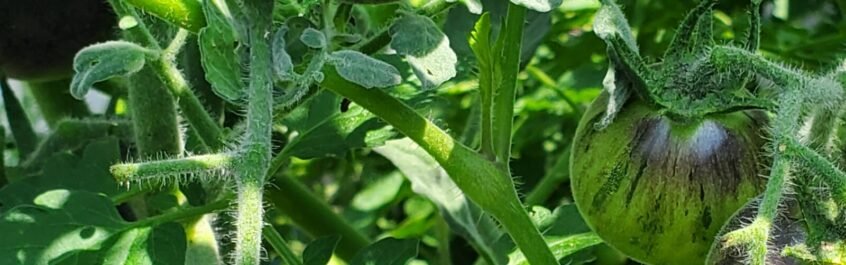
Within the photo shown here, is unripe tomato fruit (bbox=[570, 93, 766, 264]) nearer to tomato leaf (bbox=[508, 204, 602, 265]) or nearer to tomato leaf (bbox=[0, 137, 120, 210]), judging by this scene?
tomato leaf (bbox=[508, 204, 602, 265])

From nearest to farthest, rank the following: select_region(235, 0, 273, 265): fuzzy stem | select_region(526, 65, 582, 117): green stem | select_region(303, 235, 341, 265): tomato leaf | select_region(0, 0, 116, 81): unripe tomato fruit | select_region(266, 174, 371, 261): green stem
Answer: select_region(235, 0, 273, 265): fuzzy stem, select_region(303, 235, 341, 265): tomato leaf, select_region(0, 0, 116, 81): unripe tomato fruit, select_region(266, 174, 371, 261): green stem, select_region(526, 65, 582, 117): green stem

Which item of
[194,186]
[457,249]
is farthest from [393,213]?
[194,186]

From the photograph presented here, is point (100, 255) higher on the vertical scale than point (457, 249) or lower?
higher

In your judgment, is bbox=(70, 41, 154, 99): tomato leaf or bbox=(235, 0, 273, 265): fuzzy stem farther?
bbox=(70, 41, 154, 99): tomato leaf

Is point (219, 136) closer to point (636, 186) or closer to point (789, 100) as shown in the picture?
point (636, 186)

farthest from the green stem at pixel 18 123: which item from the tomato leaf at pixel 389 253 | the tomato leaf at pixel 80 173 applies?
the tomato leaf at pixel 389 253

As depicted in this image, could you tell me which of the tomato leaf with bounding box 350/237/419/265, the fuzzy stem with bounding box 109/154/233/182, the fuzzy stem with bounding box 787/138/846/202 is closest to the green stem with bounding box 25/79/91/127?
the tomato leaf with bounding box 350/237/419/265

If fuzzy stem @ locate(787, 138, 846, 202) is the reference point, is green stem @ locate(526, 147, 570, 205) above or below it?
below
